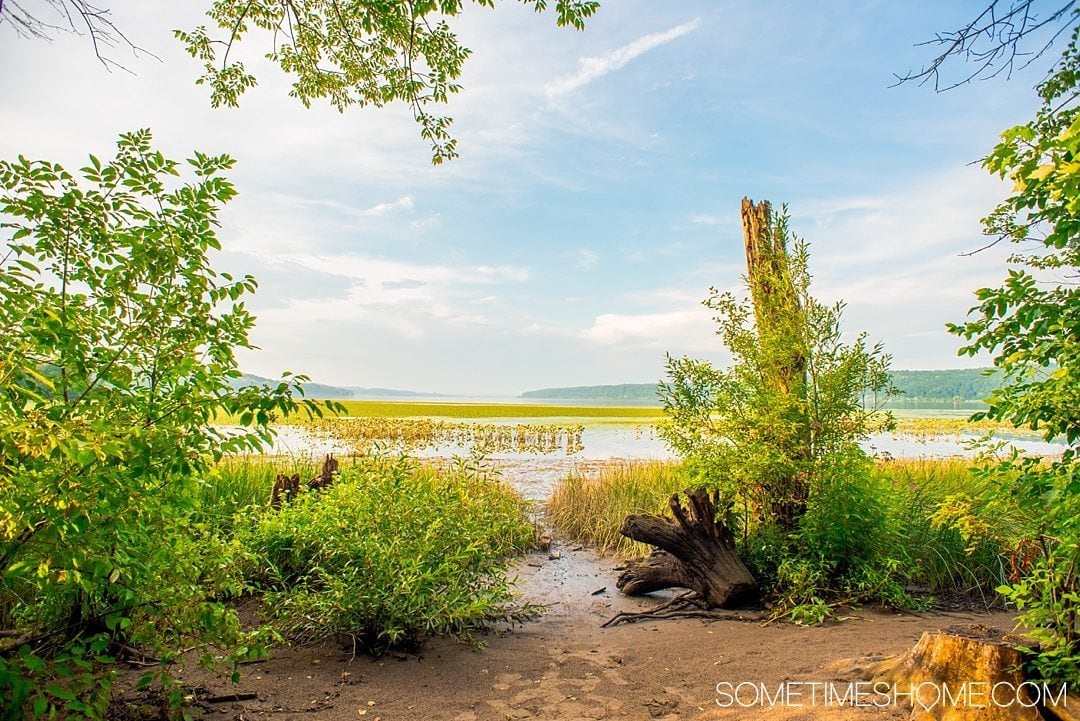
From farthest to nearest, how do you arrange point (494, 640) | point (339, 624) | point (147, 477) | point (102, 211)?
point (494, 640) < point (339, 624) < point (102, 211) < point (147, 477)

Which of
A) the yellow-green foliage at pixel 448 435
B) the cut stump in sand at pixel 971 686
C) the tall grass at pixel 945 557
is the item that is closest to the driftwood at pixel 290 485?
the cut stump in sand at pixel 971 686

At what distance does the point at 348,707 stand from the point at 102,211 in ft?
10.7

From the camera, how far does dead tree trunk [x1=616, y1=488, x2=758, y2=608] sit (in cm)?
632

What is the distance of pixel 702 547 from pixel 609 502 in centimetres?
381

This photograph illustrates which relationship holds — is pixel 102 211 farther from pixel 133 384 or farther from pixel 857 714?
pixel 857 714

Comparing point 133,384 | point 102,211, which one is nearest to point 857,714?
point 133,384

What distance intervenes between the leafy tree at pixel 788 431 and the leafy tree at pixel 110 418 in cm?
460

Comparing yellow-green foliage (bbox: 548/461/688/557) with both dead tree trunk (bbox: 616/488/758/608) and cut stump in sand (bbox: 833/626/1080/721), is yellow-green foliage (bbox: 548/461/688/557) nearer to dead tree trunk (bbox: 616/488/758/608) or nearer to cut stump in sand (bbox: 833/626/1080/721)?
dead tree trunk (bbox: 616/488/758/608)

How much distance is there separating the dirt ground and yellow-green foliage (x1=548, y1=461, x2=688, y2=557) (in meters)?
3.54

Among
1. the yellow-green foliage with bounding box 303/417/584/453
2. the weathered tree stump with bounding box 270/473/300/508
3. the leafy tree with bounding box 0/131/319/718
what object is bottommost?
the yellow-green foliage with bounding box 303/417/584/453

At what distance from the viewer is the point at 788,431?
6.11 meters

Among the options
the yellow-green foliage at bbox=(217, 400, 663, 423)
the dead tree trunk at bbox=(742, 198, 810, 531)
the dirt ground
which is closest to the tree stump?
the dirt ground

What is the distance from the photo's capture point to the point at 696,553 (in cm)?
658

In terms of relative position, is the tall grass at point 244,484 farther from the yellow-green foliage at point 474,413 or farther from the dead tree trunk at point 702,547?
→ the yellow-green foliage at point 474,413
